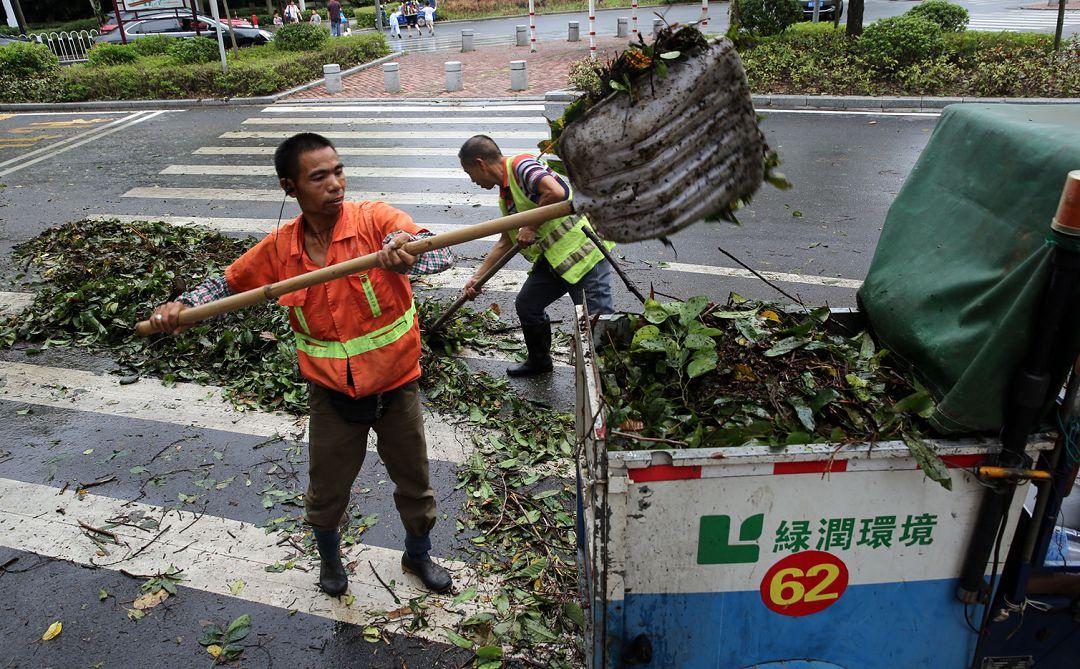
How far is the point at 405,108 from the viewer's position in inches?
580

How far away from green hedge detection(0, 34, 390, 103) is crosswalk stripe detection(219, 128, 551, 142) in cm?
356

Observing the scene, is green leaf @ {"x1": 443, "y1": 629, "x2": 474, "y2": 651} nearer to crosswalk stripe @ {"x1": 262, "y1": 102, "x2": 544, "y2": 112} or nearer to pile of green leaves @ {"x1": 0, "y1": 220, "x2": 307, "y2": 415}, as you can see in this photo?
pile of green leaves @ {"x1": 0, "y1": 220, "x2": 307, "y2": 415}

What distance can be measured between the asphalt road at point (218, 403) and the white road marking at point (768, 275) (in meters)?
0.03

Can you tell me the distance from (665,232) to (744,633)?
58.0 inches

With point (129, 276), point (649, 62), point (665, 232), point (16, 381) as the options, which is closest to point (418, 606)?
point (665, 232)

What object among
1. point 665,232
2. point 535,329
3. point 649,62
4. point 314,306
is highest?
point 649,62

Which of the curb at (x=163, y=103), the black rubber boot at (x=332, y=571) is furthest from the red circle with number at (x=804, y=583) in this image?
the curb at (x=163, y=103)

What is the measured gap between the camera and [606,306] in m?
4.89

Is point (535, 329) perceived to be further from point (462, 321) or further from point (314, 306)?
point (314, 306)

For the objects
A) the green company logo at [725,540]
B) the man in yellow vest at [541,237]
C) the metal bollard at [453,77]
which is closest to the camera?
the green company logo at [725,540]

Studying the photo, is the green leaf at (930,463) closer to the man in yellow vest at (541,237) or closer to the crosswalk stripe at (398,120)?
the man in yellow vest at (541,237)

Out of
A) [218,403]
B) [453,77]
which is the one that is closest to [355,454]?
[218,403]

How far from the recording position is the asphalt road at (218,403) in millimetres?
3562

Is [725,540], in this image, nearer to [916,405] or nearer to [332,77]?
[916,405]
